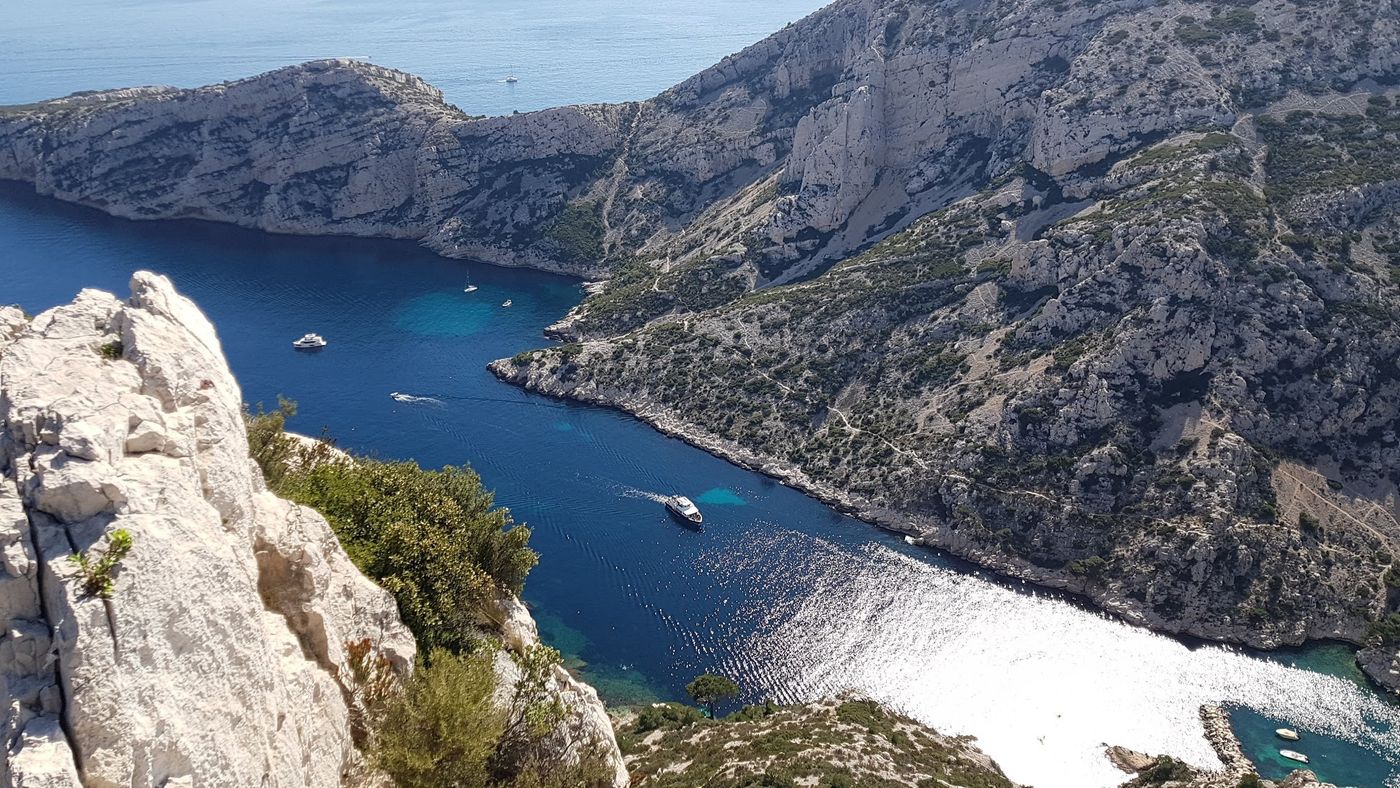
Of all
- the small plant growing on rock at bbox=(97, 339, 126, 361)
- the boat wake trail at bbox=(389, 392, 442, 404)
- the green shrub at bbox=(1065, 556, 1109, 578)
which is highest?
the small plant growing on rock at bbox=(97, 339, 126, 361)

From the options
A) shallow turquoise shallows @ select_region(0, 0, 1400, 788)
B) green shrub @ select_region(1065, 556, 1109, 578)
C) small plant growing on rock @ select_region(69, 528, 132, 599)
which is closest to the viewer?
small plant growing on rock @ select_region(69, 528, 132, 599)

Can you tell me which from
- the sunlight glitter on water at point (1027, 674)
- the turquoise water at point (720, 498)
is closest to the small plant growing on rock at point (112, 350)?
the sunlight glitter on water at point (1027, 674)

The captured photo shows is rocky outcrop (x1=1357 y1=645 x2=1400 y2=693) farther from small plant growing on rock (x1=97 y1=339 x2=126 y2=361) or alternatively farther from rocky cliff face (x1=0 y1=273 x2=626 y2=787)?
small plant growing on rock (x1=97 y1=339 x2=126 y2=361)

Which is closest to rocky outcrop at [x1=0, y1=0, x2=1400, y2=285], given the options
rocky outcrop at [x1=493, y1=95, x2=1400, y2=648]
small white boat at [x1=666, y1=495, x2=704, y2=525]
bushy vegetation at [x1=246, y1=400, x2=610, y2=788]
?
rocky outcrop at [x1=493, y1=95, x2=1400, y2=648]

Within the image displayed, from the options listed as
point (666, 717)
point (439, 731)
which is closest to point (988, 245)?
point (666, 717)

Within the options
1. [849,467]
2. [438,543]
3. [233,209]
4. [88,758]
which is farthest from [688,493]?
[233,209]

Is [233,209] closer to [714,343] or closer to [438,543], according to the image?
[714,343]

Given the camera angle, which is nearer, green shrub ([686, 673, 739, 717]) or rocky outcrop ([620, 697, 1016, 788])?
rocky outcrop ([620, 697, 1016, 788])

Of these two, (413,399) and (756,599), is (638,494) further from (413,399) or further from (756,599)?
(413,399)
